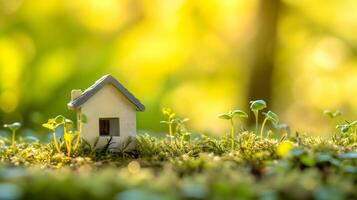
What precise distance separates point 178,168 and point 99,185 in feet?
2.37

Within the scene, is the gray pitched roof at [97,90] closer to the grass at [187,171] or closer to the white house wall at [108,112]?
the white house wall at [108,112]

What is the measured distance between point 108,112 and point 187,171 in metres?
0.86

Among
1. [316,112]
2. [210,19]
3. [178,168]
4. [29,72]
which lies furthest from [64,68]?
[178,168]

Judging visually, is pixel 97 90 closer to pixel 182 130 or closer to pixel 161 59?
pixel 182 130

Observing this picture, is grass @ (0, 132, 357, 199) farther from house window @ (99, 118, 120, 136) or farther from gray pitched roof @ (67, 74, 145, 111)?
gray pitched roof @ (67, 74, 145, 111)

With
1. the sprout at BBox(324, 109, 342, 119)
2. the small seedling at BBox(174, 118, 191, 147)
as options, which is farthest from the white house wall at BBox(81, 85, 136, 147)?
the sprout at BBox(324, 109, 342, 119)

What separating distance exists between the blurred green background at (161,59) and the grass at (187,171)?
16.8 feet

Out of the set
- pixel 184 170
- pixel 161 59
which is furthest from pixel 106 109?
pixel 161 59

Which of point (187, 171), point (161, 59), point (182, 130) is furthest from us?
point (161, 59)

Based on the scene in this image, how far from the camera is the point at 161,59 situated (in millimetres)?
8656

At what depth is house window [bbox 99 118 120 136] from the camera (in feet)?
10.3

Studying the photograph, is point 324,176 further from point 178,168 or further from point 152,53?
point 152,53

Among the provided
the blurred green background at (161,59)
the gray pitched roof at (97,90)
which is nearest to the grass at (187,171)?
the gray pitched roof at (97,90)

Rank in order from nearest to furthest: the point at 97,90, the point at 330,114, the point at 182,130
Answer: the point at 97,90
the point at 182,130
the point at 330,114
